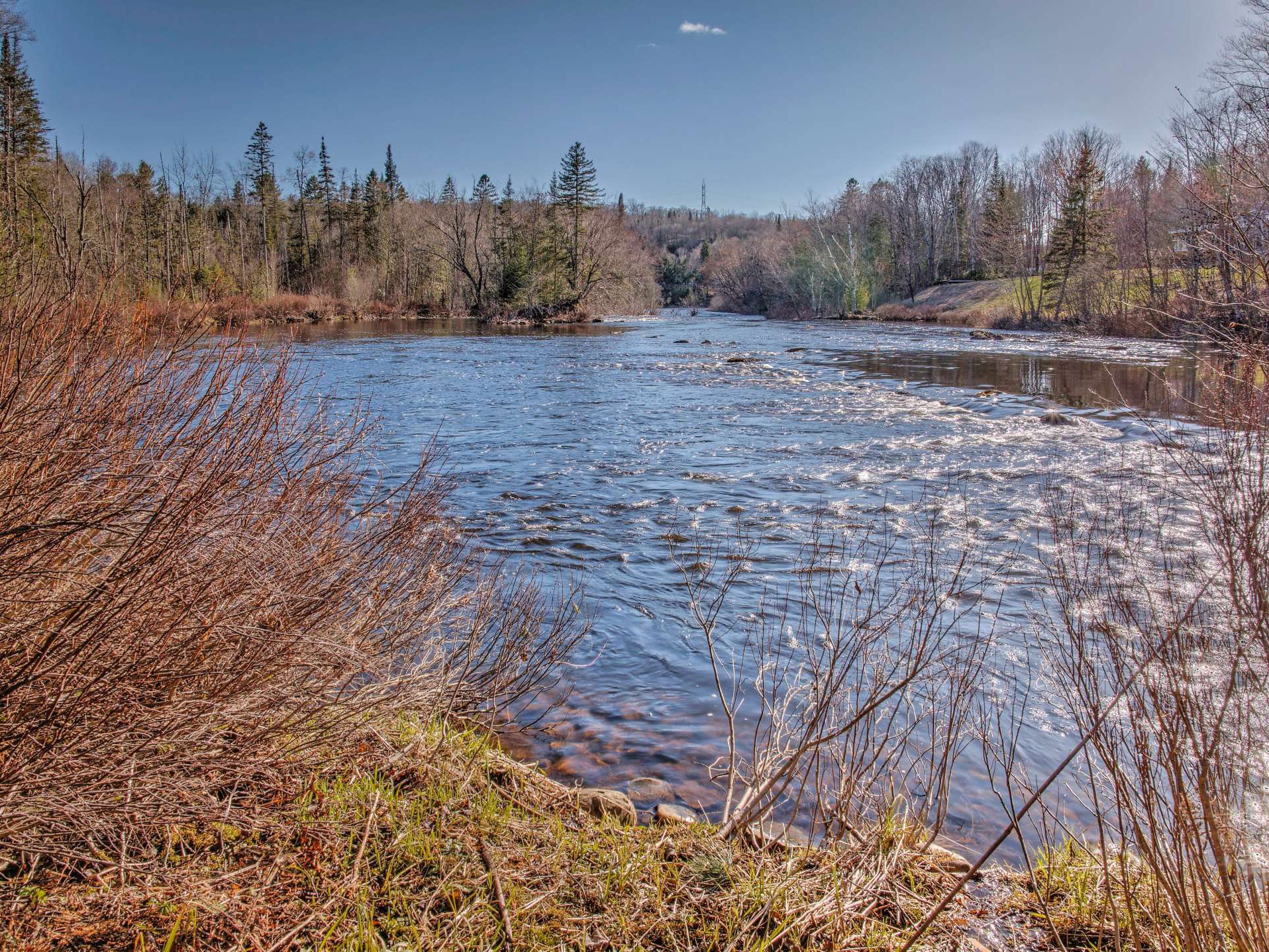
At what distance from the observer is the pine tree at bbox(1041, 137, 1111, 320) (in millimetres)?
40625

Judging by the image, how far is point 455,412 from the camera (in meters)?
17.6

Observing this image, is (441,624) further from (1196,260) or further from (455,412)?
(1196,260)

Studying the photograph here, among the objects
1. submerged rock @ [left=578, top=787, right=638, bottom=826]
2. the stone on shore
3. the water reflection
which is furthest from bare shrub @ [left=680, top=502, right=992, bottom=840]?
the water reflection

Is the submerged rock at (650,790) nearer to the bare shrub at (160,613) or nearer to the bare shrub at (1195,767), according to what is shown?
the bare shrub at (160,613)

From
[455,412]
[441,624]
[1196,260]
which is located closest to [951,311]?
[1196,260]

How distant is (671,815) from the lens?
151 inches

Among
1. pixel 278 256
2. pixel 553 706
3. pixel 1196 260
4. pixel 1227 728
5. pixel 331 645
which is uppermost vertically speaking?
pixel 278 256

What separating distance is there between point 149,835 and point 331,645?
930 mm

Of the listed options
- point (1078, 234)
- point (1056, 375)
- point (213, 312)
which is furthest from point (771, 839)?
point (1078, 234)

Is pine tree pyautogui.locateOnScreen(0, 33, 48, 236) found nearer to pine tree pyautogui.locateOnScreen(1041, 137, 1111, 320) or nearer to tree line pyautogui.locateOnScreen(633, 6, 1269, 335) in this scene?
tree line pyautogui.locateOnScreen(633, 6, 1269, 335)

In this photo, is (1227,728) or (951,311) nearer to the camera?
(1227,728)

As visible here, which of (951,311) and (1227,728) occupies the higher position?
(951,311)

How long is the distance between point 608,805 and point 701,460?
963 centimetres

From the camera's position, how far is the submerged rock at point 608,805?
3.73m
